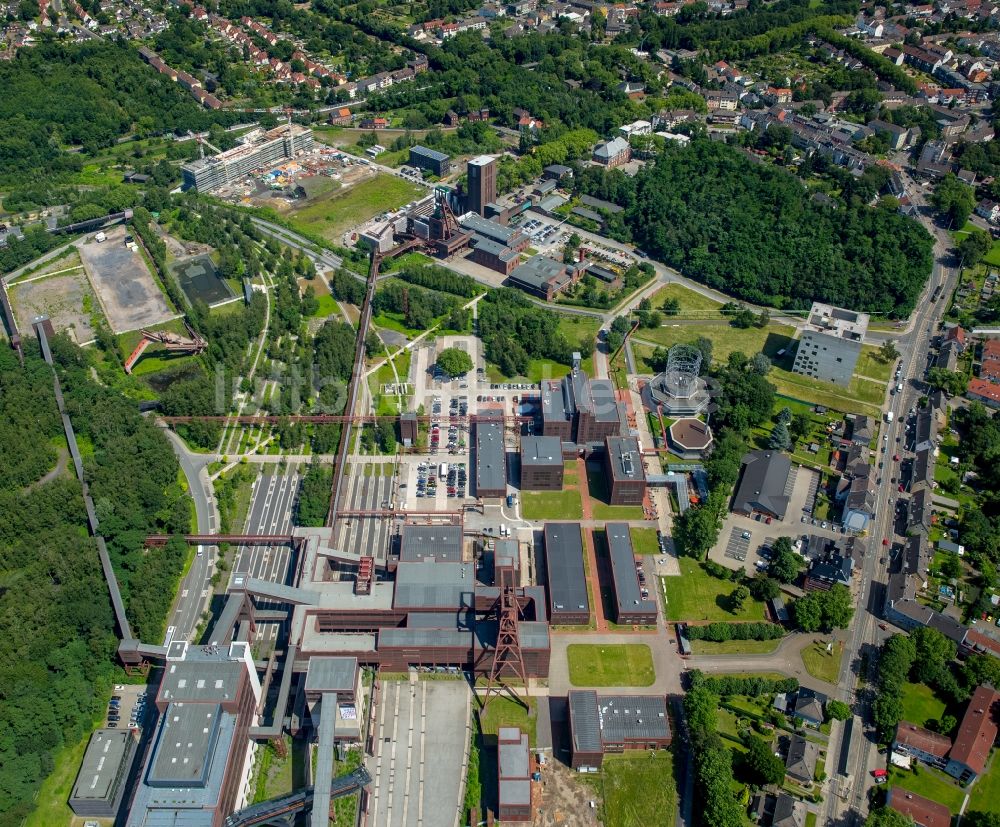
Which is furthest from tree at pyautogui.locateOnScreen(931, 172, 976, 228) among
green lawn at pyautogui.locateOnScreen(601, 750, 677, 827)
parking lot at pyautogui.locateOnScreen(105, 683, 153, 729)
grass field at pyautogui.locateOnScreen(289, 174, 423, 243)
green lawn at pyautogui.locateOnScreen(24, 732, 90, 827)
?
green lawn at pyautogui.locateOnScreen(24, 732, 90, 827)

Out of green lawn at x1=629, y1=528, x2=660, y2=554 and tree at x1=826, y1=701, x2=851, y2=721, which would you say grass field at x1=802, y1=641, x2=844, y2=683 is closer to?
tree at x1=826, y1=701, x2=851, y2=721

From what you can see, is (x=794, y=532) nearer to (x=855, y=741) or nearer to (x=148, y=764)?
(x=855, y=741)

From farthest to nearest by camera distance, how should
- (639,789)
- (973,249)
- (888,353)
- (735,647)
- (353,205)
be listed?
(353,205), (973,249), (888,353), (735,647), (639,789)

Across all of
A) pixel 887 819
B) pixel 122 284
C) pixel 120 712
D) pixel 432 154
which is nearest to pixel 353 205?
pixel 432 154

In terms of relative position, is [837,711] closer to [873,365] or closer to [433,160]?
[873,365]

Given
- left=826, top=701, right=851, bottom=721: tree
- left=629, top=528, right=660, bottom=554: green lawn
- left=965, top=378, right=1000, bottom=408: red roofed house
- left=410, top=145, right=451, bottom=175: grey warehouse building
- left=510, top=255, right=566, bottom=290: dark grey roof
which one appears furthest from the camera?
left=410, top=145, right=451, bottom=175: grey warehouse building

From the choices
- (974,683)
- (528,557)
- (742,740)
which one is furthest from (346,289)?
(974,683)
